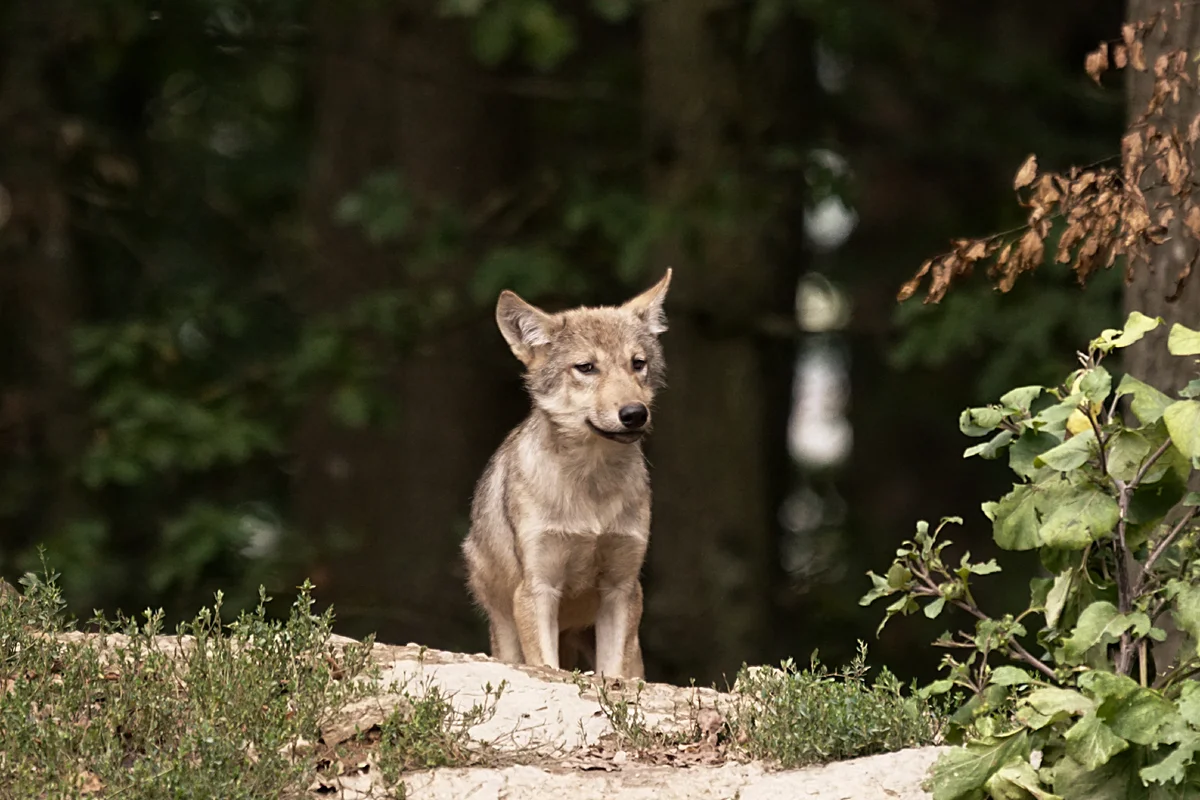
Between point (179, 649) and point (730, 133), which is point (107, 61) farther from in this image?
point (179, 649)

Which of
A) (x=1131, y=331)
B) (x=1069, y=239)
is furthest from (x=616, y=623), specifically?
(x=1131, y=331)

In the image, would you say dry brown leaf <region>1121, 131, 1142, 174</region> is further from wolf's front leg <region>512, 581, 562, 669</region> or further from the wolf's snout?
wolf's front leg <region>512, 581, 562, 669</region>

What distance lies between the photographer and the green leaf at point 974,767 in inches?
196

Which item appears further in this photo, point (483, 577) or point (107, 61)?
point (107, 61)

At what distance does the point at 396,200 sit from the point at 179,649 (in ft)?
20.5

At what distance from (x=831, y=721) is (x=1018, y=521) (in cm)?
96

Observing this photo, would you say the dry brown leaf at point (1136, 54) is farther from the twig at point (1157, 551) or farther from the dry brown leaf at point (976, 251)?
the twig at point (1157, 551)

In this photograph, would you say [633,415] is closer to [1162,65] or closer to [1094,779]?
[1162,65]

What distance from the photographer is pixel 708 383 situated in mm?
12328

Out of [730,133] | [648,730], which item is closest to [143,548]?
[730,133]

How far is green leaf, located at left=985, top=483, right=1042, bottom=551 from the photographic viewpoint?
17.2ft

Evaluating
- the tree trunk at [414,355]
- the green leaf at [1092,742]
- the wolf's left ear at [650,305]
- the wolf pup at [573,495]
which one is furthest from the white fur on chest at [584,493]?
the tree trunk at [414,355]

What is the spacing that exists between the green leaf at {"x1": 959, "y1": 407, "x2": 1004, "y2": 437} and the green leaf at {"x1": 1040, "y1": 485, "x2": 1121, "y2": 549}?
1.09ft

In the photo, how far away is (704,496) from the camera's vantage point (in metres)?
12.3
